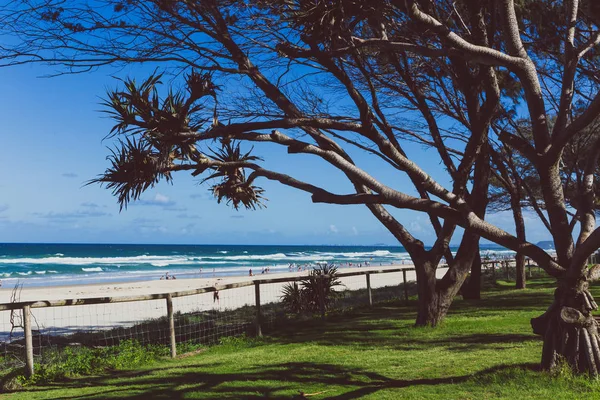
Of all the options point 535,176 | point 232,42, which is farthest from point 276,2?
point 535,176

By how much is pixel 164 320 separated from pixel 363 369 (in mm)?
7124

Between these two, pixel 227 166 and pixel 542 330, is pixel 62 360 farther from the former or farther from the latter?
pixel 542 330

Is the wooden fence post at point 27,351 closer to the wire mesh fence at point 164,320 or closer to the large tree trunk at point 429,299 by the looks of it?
the wire mesh fence at point 164,320

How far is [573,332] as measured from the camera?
5984mm

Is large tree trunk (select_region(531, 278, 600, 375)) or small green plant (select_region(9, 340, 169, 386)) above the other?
large tree trunk (select_region(531, 278, 600, 375))

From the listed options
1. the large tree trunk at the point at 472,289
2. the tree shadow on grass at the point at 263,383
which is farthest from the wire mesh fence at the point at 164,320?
the large tree trunk at the point at 472,289

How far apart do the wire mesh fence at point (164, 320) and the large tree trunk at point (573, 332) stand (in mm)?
5640

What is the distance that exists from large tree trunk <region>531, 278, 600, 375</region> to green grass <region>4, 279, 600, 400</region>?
0.68 feet

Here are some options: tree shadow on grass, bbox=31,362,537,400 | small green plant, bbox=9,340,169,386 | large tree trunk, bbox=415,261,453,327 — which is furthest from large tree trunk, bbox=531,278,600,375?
small green plant, bbox=9,340,169,386

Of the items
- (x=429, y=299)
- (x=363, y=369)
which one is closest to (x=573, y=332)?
(x=363, y=369)

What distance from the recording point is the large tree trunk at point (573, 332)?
5914 mm

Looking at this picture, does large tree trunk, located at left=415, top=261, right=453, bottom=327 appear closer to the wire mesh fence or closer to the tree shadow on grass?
the wire mesh fence

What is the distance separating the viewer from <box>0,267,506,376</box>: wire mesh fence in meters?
8.84

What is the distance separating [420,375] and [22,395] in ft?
15.9
